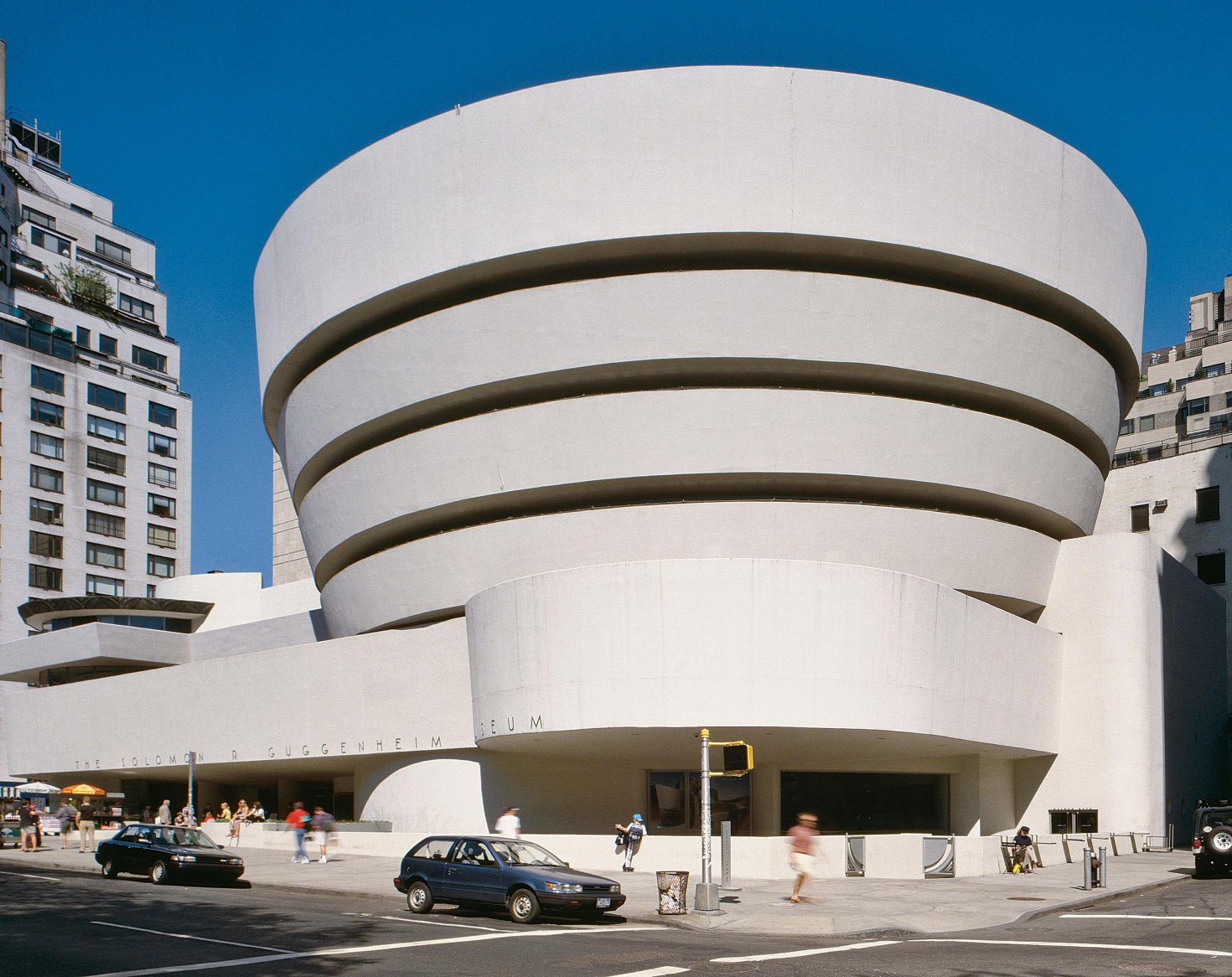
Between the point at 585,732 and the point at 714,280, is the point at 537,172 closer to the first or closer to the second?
the point at 714,280

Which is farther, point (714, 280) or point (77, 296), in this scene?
point (77, 296)

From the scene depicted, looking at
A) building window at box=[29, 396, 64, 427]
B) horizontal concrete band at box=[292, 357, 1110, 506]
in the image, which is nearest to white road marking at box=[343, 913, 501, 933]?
horizontal concrete band at box=[292, 357, 1110, 506]

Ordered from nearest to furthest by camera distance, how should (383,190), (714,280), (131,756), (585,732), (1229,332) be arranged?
1. (585,732)
2. (714,280)
3. (383,190)
4. (131,756)
5. (1229,332)

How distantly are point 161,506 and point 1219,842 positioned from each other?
2978 inches

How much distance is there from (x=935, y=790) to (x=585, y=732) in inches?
579

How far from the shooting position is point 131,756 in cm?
5062

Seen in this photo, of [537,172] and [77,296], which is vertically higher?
[77,296]

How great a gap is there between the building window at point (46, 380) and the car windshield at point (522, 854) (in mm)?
70066

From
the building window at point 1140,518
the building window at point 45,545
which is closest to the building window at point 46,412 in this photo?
the building window at point 45,545

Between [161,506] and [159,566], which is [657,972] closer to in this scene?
[159,566]

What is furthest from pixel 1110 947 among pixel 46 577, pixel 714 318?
pixel 46 577

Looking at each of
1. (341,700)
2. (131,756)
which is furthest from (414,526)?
(131,756)

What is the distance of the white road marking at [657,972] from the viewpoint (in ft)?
47.0

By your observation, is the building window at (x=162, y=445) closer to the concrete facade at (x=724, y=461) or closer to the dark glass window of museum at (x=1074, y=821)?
the concrete facade at (x=724, y=461)
